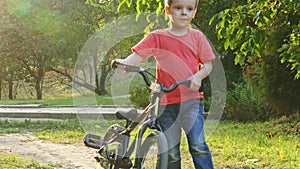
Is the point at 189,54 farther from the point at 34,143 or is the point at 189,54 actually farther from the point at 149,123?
the point at 34,143

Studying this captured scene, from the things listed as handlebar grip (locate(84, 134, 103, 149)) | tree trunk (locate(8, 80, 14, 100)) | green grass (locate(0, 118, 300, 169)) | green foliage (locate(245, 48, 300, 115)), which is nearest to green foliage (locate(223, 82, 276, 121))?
green grass (locate(0, 118, 300, 169))

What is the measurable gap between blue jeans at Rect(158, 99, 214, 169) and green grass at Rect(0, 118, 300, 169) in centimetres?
178

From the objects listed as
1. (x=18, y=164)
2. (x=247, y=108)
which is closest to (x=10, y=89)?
(x=247, y=108)

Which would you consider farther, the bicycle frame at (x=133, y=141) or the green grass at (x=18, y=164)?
the green grass at (x=18, y=164)

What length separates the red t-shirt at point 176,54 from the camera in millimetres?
3293

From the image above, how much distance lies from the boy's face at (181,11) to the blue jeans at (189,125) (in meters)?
0.51

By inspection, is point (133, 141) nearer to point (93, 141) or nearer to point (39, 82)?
point (93, 141)

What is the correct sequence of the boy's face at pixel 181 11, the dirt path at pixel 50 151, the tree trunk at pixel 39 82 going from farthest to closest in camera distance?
the tree trunk at pixel 39 82 < the dirt path at pixel 50 151 < the boy's face at pixel 181 11

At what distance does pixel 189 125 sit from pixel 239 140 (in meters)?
3.81

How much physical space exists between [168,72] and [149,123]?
0.43m

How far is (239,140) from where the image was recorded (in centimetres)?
694

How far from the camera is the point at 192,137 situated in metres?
3.28

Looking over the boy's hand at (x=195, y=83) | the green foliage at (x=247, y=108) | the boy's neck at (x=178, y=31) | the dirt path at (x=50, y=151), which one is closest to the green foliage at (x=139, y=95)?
the green foliage at (x=247, y=108)

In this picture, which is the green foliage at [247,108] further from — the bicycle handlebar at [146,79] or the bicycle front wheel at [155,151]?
the bicycle handlebar at [146,79]
